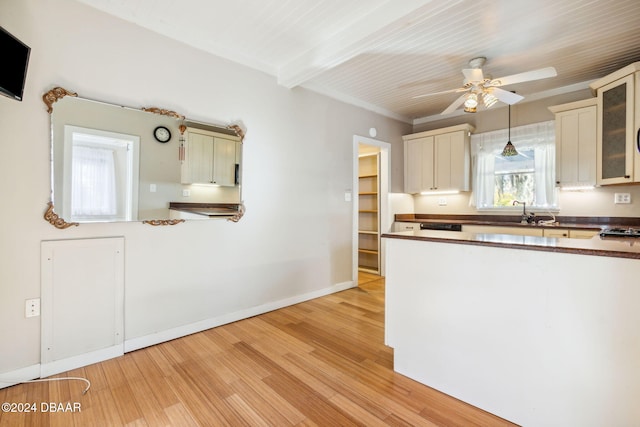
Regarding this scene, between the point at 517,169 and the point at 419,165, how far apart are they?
136cm

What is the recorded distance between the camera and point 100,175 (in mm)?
2199

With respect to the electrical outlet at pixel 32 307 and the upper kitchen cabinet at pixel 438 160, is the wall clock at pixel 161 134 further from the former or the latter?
the upper kitchen cabinet at pixel 438 160

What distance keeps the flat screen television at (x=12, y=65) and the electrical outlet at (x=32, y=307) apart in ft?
4.31

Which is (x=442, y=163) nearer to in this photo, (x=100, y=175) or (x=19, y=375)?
(x=100, y=175)

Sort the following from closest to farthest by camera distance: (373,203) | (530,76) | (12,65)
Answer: (12,65)
(530,76)
(373,203)

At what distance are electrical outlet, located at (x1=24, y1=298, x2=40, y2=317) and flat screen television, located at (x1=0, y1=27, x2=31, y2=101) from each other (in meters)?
1.31

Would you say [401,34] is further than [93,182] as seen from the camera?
Yes

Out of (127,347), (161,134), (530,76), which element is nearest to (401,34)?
(530,76)

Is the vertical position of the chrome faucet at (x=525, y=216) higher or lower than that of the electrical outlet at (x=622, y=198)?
lower

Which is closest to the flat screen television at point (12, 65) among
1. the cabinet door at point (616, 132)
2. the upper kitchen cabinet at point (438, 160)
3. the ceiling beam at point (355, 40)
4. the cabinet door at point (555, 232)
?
the ceiling beam at point (355, 40)

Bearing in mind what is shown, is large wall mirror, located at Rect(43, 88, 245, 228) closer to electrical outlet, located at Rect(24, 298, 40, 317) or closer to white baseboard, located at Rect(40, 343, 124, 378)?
electrical outlet, located at Rect(24, 298, 40, 317)

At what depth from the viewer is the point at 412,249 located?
201 centimetres

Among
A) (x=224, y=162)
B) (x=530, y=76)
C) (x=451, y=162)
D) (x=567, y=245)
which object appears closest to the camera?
(x=567, y=245)

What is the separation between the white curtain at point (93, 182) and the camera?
2.11 m
